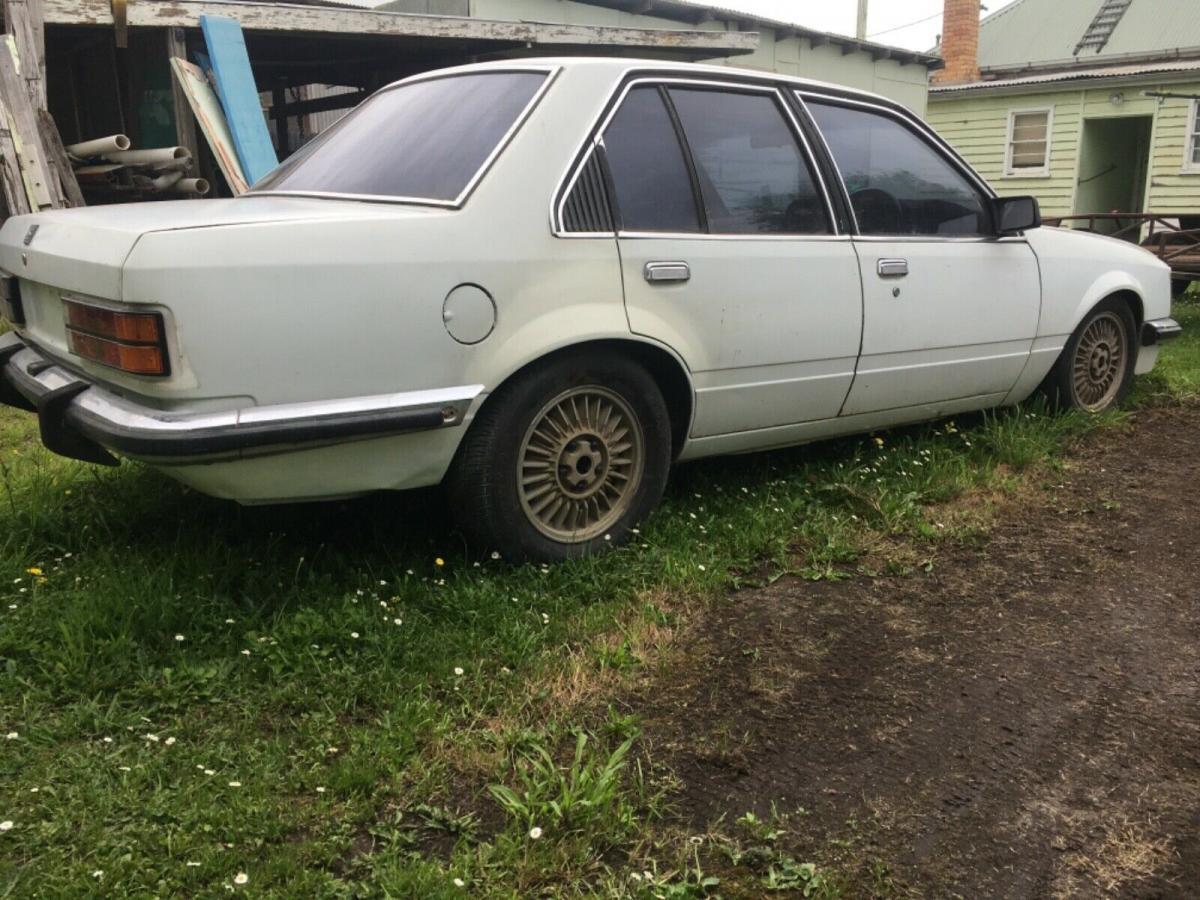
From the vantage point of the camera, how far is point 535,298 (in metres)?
3.26

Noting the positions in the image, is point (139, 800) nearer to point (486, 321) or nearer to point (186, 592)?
point (186, 592)

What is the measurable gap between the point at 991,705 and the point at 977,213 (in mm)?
2626

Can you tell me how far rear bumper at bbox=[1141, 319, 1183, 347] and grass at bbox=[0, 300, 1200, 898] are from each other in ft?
5.96

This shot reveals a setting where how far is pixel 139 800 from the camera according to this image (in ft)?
7.64

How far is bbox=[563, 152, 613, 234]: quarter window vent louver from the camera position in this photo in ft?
11.1

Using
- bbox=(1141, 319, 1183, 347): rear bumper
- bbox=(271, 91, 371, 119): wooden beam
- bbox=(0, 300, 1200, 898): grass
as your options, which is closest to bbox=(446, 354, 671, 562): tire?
bbox=(0, 300, 1200, 898): grass

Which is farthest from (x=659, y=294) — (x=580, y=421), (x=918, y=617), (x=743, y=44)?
(x=743, y=44)

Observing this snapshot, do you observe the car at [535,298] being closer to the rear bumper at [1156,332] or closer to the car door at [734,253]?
the car door at [734,253]

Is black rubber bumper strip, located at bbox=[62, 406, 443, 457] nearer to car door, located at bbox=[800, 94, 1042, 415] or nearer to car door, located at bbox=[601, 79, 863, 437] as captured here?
car door, located at bbox=[601, 79, 863, 437]

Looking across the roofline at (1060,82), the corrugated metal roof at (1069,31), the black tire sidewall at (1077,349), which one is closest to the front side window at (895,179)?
the black tire sidewall at (1077,349)

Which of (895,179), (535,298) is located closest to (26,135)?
(535,298)

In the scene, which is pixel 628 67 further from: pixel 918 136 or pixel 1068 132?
pixel 1068 132

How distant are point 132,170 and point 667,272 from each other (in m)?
6.47

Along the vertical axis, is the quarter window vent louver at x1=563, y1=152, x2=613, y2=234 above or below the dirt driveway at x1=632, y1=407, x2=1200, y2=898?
above
